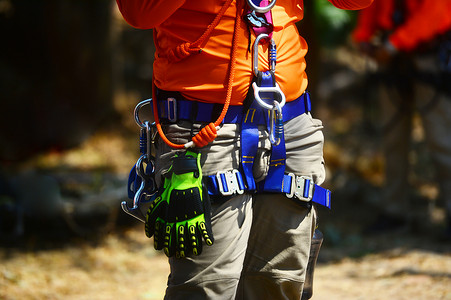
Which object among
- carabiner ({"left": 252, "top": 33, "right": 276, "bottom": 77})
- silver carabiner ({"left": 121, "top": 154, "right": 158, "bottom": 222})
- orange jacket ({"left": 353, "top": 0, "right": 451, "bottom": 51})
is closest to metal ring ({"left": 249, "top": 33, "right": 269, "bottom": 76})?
carabiner ({"left": 252, "top": 33, "right": 276, "bottom": 77})

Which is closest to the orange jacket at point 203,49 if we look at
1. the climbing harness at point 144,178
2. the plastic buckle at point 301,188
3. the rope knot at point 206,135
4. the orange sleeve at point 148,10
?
the orange sleeve at point 148,10

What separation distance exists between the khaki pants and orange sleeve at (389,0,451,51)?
2.87m

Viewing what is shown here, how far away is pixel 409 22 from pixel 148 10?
3421 millimetres

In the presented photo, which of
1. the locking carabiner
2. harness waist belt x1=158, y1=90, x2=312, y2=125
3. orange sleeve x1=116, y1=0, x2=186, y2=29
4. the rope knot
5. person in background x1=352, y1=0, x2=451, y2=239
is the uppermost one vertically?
person in background x1=352, y1=0, x2=451, y2=239

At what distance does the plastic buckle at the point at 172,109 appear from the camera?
1.80 meters

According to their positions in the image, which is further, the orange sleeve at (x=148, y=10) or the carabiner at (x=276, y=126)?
the carabiner at (x=276, y=126)

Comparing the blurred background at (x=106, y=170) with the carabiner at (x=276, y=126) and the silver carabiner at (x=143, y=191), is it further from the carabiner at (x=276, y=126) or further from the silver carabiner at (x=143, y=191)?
the carabiner at (x=276, y=126)

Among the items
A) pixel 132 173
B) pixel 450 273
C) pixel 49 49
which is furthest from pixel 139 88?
pixel 132 173

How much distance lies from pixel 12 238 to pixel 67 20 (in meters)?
2.98

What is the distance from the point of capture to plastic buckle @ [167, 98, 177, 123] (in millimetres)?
1800

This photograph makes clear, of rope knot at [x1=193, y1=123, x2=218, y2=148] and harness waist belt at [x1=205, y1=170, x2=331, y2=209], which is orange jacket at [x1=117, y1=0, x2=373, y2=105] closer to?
rope knot at [x1=193, y1=123, x2=218, y2=148]

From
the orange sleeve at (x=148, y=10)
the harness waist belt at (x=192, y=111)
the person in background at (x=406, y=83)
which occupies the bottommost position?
the harness waist belt at (x=192, y=111)

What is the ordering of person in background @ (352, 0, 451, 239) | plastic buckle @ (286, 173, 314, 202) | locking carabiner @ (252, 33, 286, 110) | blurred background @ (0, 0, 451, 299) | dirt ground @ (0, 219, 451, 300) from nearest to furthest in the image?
1. locking carabiner @ (252, 33, 286, 110)
2. plastic buckle @ (286, 173, 314, 202)
3. dirt ground @ (0, 219, 451, 300)
4. blurred background @ (0, 0, 451, 299)
5. person in background @ (352, 0, 451, 239)

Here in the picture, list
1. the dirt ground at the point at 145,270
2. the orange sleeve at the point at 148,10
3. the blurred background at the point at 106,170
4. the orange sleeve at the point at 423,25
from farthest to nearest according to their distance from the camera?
the orange sleeve at the point at 423,25 → the blurred background at the point at 106,170 → the dirt ground at the point at 145,270 → the orange sleeve at the point at 148,10
